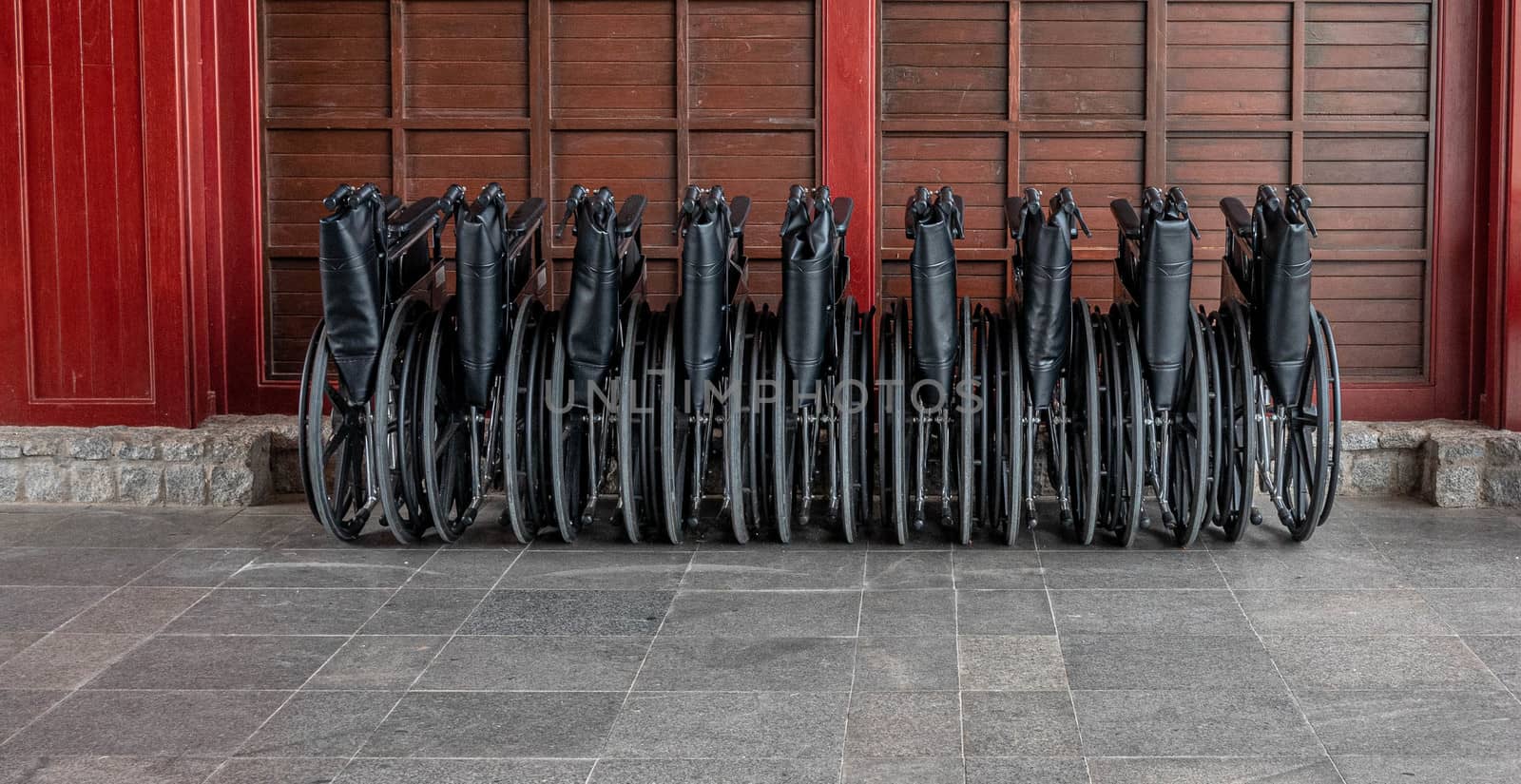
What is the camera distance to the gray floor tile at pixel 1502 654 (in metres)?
4.10

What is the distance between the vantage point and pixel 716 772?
3479mm

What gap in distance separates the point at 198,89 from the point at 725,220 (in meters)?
2.72

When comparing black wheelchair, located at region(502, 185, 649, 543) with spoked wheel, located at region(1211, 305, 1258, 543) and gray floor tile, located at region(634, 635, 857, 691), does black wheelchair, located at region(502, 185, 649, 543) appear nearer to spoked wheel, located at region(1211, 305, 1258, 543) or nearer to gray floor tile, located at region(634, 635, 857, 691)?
gray floor tile, located at region(634, 635, 857, 691)

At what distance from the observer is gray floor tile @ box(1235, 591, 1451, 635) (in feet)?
15.1

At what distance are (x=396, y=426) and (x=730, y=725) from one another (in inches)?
94.3

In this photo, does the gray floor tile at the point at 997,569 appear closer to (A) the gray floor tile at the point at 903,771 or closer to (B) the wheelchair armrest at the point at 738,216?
(B) the wheelchair armrest at the point at 738,216

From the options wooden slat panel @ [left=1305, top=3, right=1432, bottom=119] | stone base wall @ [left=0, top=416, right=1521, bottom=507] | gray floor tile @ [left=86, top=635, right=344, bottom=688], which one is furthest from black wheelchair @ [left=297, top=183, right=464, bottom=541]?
wooden slat panel @ [left=1305, top=3, right=1432, bottom=119]

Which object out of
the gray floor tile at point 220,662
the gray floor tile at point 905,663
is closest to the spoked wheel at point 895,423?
the gray floor tile at point 905,663

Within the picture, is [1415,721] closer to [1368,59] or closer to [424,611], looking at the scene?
[424,611]

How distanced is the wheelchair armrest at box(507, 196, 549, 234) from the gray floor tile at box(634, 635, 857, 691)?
187 cm

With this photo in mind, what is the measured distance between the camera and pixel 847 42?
666 cm

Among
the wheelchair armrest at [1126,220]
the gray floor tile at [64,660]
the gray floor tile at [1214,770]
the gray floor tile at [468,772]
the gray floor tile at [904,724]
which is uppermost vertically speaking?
the wheelchair armrest at [1126,220]

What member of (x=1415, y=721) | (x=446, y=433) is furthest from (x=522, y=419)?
(x=1415, y=721)

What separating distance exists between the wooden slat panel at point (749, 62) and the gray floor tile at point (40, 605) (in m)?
3.24
